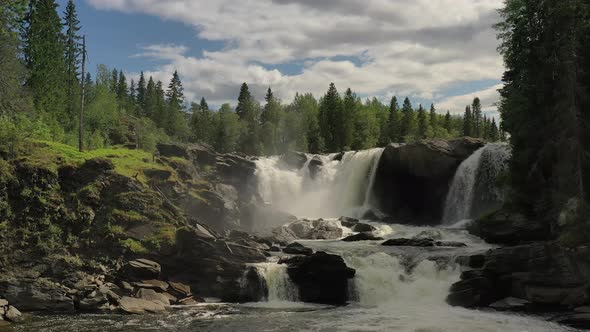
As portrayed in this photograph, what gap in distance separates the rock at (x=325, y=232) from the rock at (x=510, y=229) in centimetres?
1513

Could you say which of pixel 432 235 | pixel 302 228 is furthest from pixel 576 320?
pixel 302 228

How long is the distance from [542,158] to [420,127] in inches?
3804

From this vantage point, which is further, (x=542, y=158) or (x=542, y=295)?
(x=542, y=158)

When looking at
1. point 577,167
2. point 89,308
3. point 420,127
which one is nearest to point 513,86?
point 577,167

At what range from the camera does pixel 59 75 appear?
6575 cm

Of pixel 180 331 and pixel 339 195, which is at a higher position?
pixel 339 195

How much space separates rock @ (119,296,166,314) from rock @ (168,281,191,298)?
2358 mm

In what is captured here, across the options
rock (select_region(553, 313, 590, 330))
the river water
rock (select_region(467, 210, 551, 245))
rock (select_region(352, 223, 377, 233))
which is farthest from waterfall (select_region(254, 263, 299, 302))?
rock (select_region(352, 223, 377, 233))

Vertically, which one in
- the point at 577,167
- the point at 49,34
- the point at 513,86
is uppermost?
the point at 49,34

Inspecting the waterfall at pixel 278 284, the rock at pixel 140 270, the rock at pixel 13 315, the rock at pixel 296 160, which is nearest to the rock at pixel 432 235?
the waterfall at pixel 278 284

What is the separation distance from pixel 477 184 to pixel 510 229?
65.2ft

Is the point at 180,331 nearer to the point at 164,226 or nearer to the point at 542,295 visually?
the point at 164,226

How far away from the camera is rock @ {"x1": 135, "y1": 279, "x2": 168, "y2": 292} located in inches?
1157

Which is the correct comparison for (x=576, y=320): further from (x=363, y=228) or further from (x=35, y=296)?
(x=35, y=296)
